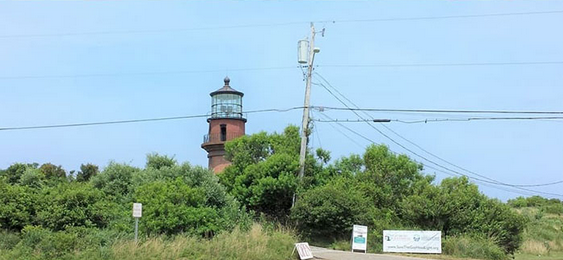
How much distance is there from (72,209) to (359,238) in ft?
42.4

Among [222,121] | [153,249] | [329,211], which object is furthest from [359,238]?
[222,121]

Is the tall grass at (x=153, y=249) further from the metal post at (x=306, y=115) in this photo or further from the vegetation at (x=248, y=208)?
the metal post at (x=306, y=115)

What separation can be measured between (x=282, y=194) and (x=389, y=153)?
7.83 meters

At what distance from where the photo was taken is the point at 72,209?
22.5 metres

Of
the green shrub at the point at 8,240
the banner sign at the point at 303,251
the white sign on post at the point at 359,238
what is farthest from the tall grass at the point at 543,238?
the green shrub at the point at 8,240

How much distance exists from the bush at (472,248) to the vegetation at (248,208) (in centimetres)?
5

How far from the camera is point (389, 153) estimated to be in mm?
33812

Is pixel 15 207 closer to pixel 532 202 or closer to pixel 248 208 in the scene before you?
pixel 248 208

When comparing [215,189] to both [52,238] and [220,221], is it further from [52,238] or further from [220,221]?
[52,238]

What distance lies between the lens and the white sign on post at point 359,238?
26109 millimetres

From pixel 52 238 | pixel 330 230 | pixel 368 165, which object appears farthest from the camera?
pixel 368 165

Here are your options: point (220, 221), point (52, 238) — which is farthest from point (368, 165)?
point (52, 238)

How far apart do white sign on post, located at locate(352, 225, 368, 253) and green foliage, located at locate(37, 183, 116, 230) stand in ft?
36.2

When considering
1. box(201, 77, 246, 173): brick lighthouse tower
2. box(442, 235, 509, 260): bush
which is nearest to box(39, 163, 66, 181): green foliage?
box(201, 77, 246, 173): brick lighthouse tower
